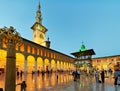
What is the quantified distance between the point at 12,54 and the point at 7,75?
20.3 inches

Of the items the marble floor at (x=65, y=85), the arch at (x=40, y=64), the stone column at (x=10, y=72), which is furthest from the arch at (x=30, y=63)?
the stone column at (x=10, y=72)

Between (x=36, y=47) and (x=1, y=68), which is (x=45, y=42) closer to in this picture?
(x=36, y=47)

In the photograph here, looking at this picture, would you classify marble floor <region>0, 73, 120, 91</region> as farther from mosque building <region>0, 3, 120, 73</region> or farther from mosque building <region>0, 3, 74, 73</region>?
mosque building <region>0, 3, 74, 73</region>

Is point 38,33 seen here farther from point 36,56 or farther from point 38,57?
point 36,56

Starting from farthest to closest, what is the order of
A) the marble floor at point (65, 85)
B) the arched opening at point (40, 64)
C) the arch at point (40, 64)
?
the arched opening at point (40, 64) < the arch at point (40, 64) < the marble floor at point (65, 85)

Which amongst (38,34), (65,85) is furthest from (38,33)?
(65,85)

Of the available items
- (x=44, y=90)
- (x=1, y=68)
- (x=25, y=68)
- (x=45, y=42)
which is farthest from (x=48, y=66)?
(x=44, y=90)

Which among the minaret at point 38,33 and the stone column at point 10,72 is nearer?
the stone column at point 10,72

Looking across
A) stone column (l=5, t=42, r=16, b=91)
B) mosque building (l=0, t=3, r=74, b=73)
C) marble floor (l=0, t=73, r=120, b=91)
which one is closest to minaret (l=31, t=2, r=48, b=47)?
mosque building (l=0, t=3, r=74, b=73)

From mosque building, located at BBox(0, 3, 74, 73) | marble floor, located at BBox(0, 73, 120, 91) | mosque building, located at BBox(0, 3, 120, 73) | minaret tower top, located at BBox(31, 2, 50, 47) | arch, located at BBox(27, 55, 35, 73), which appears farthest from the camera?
minaret tower top, located at BBox(31, 2, 50, 47)

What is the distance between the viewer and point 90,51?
60562 mm

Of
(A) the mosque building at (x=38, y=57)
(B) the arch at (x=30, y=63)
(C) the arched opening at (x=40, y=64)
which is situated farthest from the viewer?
(C) the arched opening at (x=40, y=64)

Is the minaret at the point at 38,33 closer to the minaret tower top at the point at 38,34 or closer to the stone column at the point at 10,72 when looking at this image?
the minaret tower top at the point at 38,34

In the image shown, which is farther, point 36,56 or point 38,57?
point 38,57
